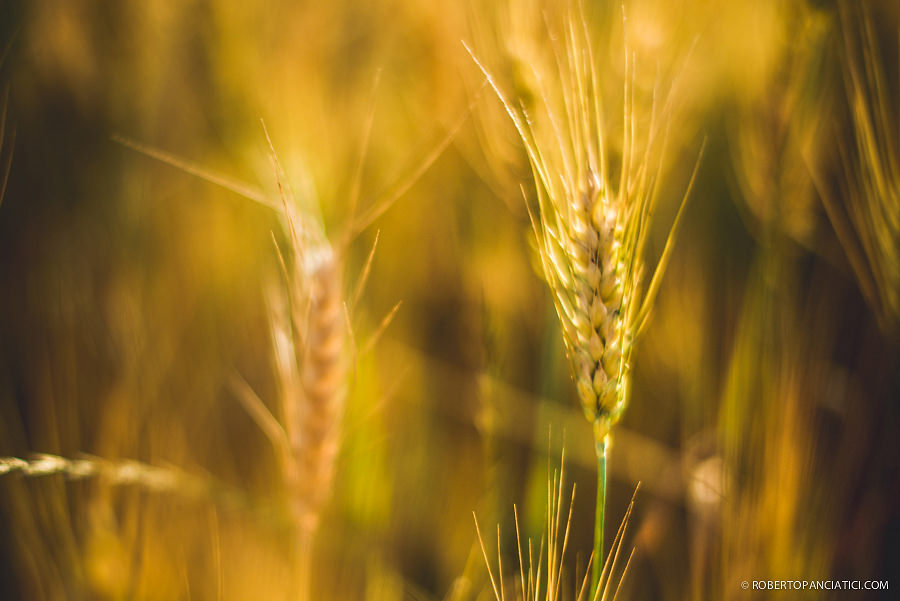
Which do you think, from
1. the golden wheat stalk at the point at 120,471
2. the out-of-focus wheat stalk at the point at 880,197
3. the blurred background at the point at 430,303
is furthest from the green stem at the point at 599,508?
the out-of-focus wheat stalk at the point at 880,197

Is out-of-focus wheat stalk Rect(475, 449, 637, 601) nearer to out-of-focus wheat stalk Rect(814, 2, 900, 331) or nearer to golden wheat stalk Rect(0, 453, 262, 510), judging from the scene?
golden wheat stalk Rect(0, 453, 262, 510)

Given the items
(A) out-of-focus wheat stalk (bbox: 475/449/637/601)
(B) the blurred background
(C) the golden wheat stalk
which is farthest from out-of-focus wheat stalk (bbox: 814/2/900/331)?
(C) the golden wheat stalk

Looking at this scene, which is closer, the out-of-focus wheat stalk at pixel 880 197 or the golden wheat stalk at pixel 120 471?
the golden wheat stalk at pixel 120 471

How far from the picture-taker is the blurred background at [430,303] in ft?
1.82

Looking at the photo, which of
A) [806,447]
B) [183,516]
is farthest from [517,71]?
[183,516]

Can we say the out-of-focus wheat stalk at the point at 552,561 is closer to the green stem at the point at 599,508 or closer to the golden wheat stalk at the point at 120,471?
Result: the green stem at the point at 599,508

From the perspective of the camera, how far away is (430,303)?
2.95 ft

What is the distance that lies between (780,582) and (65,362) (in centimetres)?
87

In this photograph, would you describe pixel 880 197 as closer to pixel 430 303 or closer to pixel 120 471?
pixel 430 303

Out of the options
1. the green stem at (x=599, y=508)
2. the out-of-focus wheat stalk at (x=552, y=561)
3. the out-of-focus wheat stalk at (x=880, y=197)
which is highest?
the out-of-focus wheat stalk at (x=880, y=197)

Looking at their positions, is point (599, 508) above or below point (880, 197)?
below

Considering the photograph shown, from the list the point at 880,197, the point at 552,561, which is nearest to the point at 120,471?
the point at 552,561

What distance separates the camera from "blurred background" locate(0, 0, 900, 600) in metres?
0.56

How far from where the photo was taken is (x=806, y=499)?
54 cm
